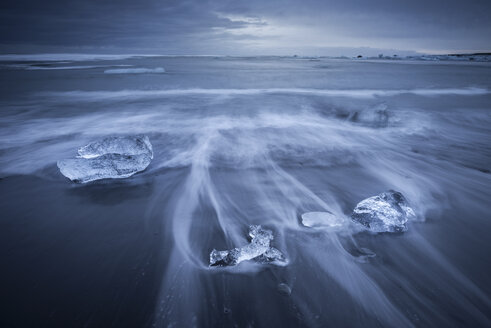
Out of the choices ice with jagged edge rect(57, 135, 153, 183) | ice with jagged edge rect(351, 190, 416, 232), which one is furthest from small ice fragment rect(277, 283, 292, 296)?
ice with jagged edge rect(57, 135, 153, 183)

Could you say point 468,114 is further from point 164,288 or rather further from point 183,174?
point 164,288

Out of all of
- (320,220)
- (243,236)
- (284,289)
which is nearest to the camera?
(284,289)

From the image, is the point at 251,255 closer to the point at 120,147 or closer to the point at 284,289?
the point at 284,289

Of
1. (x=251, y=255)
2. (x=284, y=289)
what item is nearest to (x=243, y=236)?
(x=251, y=255)

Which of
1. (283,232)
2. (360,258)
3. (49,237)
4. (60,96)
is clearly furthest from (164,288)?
(60,96)

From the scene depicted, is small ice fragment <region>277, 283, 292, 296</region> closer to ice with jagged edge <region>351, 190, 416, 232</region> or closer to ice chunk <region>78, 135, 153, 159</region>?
ice with jagged edge <region>351, 190, 416, 232</region>

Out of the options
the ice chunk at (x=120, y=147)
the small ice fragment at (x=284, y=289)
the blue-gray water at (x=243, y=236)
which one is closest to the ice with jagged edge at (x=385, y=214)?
the blue-gray water at (x=243, y=236)

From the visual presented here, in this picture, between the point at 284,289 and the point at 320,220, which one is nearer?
the point at 284,289
